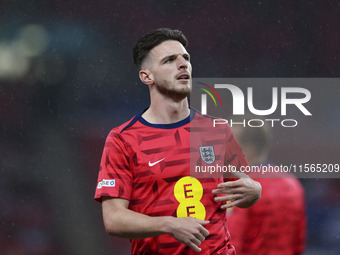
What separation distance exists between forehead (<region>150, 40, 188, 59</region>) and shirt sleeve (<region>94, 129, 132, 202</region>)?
1.82 ft

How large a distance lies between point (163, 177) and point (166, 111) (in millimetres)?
443

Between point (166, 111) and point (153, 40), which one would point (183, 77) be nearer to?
point (166, 111)

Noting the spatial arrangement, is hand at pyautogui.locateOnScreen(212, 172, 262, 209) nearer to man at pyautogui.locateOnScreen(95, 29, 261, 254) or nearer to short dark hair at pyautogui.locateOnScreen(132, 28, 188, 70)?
man at pyautogui.locateOnScreen(95, 29, 261, 254)

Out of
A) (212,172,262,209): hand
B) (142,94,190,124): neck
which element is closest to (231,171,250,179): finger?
(212,172,262,209): hand

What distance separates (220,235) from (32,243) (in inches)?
282

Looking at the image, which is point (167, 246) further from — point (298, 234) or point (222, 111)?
point (298, 234)

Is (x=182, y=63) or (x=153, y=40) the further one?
(x=153, y=40)

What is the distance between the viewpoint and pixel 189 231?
2.66 meters

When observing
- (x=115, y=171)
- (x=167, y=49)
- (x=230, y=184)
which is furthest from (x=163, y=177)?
(x=167, y=49)

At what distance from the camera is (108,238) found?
383 inches

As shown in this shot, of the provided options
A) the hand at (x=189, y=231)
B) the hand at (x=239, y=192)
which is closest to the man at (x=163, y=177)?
the hand at (x=239, y=192)

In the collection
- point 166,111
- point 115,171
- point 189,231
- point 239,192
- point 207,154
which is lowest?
point 189,231

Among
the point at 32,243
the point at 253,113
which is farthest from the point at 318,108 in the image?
the point at 253,113

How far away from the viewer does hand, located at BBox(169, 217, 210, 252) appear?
2648 millimetres
